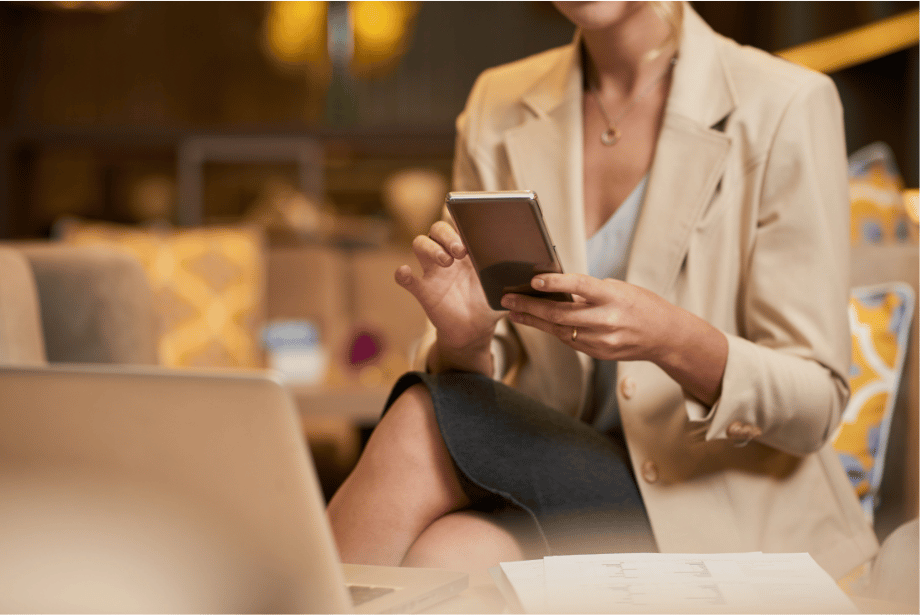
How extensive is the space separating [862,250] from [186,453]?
0.89 meters

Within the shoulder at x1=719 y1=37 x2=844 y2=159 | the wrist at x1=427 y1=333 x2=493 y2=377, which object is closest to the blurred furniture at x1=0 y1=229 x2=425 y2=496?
the wrist at x1=427 y1=333 x2=493 y2=377

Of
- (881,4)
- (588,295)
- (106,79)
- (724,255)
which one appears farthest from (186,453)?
(106,79)

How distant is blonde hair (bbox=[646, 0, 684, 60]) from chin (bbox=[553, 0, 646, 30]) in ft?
0.10

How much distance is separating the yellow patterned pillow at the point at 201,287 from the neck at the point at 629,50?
1548mm

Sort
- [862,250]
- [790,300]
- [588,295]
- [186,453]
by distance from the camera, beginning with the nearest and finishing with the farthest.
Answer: [186,453]
[588,295]
[790,300]
[862,250]

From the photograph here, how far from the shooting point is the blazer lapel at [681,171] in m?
0.70

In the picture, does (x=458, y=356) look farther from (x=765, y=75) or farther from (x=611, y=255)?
(x=765, y=75)

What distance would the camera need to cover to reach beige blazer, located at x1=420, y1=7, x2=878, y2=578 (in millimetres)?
670

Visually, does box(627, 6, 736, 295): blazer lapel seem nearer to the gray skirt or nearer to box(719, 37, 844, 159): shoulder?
box(719, 37, 844, 159): shoulder

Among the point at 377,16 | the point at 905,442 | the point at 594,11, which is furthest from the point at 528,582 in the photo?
the point at 377,16

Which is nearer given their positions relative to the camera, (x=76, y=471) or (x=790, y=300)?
(x=76, y=471)

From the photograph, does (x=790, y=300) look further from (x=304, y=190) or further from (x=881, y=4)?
(x=304, y=190)

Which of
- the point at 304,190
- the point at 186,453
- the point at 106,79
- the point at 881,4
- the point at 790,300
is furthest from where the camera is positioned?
the point at 304,190

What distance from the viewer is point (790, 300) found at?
2.23 feet
